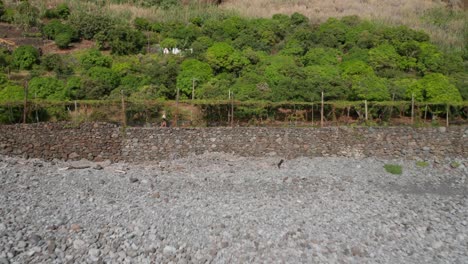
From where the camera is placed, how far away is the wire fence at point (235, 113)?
17.0 m

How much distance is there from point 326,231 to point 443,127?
1201 cm

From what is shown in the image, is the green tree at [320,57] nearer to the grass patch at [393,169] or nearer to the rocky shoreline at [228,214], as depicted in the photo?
the grass patch at [393,169]

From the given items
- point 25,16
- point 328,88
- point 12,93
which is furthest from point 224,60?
point 25,16

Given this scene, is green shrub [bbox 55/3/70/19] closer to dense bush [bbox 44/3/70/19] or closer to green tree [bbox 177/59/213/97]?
dense bush [bbox 44/3/70/19]

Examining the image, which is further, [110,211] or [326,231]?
[110,211]

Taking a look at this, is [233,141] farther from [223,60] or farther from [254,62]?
[254,62]

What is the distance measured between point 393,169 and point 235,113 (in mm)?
7562

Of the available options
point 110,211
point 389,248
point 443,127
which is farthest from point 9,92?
point 443,127

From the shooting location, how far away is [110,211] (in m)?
9.45

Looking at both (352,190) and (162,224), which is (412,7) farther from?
(162,224)

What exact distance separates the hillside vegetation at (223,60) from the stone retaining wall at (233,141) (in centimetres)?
340

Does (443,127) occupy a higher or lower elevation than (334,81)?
lower

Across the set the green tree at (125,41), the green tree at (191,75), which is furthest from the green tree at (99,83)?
the green tree at (125,41)

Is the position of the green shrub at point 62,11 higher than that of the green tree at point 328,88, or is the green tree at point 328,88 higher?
the green shrub at point 62,11
